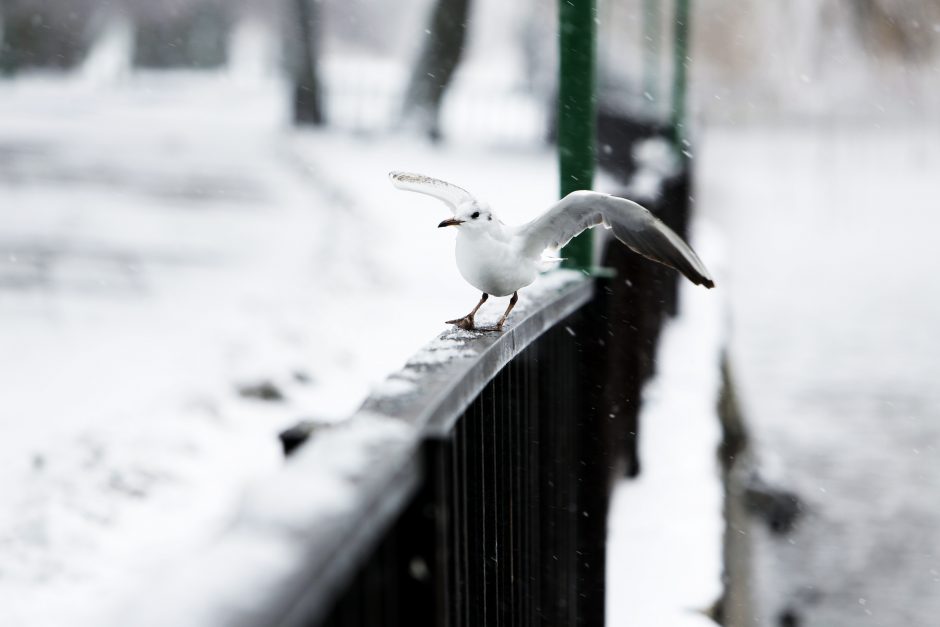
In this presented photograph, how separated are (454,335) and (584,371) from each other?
1276 mm

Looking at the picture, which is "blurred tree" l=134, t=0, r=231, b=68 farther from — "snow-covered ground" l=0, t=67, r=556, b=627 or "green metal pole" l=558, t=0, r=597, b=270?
"green metal pole" l=558, t=0, r=597, b=270

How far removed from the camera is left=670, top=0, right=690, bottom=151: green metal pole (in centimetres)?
1118

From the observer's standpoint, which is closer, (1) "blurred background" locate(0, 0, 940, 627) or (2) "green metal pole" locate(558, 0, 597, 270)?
(2) "green metal pole" locate(558, 0, 597, 270)

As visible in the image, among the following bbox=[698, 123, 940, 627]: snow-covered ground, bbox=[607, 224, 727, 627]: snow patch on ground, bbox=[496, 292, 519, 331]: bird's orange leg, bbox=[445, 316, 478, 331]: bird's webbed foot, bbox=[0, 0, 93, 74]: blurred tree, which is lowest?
bbox=[698, 123, 940, 627]: snow-covered ground

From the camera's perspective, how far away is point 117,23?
29625mm

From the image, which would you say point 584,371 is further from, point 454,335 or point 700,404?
point 700,404

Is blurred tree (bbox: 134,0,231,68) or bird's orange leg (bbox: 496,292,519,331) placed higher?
bird's orange leg (bbox: 496,292,519,331)

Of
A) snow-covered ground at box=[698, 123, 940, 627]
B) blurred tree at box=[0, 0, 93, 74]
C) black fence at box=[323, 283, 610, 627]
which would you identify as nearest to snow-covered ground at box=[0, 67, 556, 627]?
black fence at box=[323, 283, 610, 627]

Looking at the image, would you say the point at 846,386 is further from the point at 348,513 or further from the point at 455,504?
the point at 348,513

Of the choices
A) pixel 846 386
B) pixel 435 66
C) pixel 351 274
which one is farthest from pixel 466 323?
pixel 435 66

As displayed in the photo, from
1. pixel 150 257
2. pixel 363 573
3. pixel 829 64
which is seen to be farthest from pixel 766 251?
pixel 363 573

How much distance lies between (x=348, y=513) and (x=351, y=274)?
1006 cm

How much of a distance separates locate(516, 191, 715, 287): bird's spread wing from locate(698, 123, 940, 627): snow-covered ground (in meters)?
3.83

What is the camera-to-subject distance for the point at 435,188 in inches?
104
